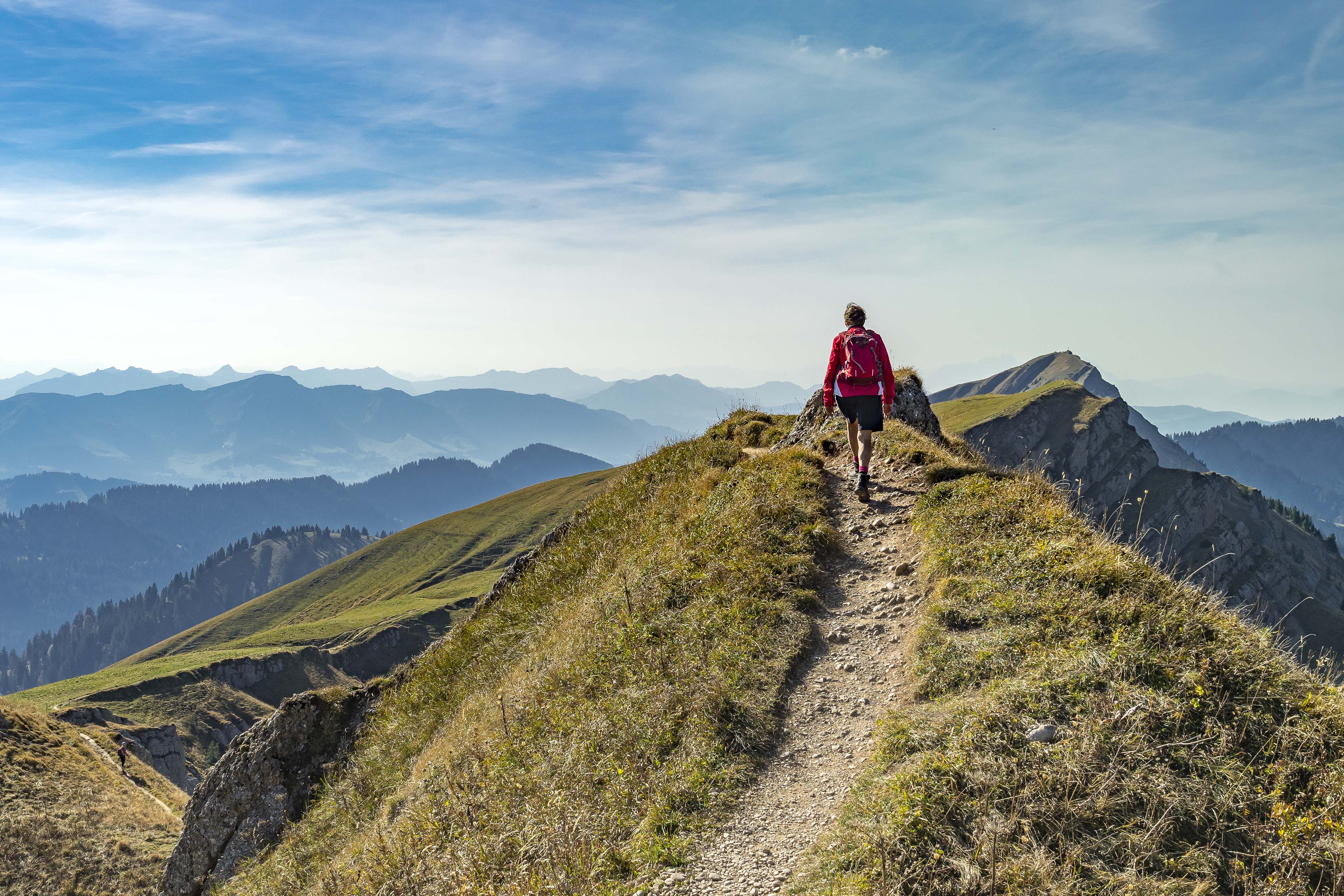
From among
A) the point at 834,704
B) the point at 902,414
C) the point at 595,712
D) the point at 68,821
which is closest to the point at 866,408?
the point at 902,414

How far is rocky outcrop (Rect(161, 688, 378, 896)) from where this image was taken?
55.4ft

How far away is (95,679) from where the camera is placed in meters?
163

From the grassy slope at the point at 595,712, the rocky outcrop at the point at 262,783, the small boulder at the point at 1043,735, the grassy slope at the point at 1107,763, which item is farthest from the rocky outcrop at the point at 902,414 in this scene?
the rocky outcrop at the point at 262,783

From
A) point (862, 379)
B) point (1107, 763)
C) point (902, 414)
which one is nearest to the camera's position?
point (1107, 763)

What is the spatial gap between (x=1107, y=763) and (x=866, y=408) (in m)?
8.42

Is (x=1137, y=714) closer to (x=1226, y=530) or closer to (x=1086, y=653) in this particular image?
(x=1086, y=653)

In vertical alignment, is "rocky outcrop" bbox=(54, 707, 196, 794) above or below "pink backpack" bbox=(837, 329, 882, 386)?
below

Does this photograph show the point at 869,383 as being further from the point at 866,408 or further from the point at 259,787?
the point at 259,787

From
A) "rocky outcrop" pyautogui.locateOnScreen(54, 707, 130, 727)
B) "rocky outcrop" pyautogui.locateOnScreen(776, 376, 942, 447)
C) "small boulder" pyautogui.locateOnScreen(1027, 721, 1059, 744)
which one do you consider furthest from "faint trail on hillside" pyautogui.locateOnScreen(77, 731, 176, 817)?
"small boulder" pyautogui.locateOnScreen(1027, 721, 1059, 744)

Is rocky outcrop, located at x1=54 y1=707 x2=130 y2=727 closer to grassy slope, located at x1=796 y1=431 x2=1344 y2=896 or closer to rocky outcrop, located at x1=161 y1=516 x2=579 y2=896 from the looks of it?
rocky outcrop, located at x1=161 y1=516 x2=579 y2=896

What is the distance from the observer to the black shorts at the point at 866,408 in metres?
13.9

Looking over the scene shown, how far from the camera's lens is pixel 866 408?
45.6 feet

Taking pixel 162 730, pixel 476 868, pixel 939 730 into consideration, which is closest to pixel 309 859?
pixel 476 868

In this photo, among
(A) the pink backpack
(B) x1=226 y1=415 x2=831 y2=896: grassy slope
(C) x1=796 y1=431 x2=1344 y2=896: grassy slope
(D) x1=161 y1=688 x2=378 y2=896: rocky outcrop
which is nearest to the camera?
(C) x1=796 y1=431 x2=1344 y2=896: grassy slope
